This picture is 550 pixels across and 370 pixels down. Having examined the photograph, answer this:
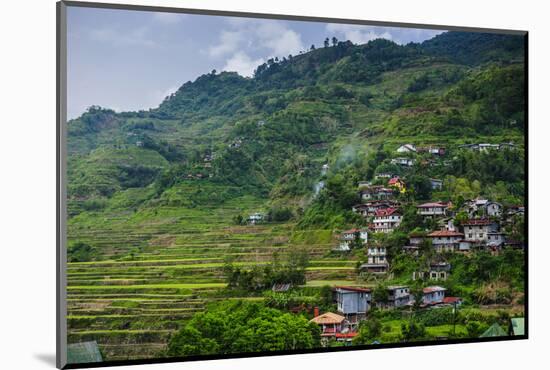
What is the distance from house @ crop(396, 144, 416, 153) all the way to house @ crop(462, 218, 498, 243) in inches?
32.8

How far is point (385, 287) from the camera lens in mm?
7930

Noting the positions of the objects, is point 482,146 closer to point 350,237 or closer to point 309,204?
point 350,237

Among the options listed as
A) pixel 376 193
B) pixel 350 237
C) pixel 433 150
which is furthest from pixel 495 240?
pixel 350 237

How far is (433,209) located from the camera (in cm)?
816

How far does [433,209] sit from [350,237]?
844mm

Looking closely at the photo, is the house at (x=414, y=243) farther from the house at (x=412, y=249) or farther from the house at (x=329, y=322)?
the house at (x=329, y=322)

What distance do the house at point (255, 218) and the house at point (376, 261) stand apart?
1.01m

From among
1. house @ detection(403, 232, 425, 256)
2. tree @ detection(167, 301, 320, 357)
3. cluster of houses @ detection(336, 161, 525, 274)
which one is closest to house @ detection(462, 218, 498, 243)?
cluster of houses @ detection(336, 161, 525, 274)

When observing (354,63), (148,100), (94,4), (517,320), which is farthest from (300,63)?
(517,320)

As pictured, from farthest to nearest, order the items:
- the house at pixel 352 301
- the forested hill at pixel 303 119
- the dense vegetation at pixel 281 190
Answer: the house at pixel 352 301 → the forested hill at pixel 303 119 → the dense vegetation at pixel 281 190

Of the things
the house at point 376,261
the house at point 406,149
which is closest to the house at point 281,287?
the house at point 376,261

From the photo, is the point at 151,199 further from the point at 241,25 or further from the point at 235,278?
the point at 241,25

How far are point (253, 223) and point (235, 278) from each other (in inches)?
20.4

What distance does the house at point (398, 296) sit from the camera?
7949 millimetres
